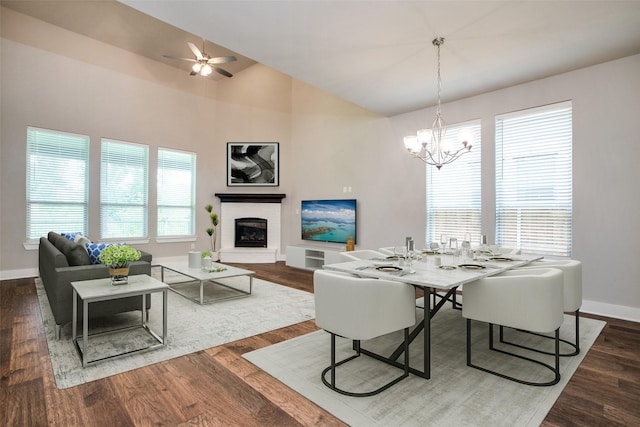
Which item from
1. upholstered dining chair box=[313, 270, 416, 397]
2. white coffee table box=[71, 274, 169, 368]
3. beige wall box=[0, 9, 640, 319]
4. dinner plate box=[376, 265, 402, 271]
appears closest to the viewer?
upholstered dining chair box=[313, 270, 416, 397]

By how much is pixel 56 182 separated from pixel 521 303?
709 cm

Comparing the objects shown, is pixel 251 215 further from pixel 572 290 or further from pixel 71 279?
pixel 572 290

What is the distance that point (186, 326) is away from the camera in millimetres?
3402

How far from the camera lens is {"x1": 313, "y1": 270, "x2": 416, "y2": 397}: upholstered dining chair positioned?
2115 millimetres

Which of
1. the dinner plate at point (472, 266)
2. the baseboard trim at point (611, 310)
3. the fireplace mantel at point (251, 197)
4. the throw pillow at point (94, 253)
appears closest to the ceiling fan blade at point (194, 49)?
the fireplace mantel at point (251, 197)

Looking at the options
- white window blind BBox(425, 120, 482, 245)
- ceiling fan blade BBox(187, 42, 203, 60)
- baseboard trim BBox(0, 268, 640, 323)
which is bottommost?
baseboard trim BBox(0, 268, 640, 323)

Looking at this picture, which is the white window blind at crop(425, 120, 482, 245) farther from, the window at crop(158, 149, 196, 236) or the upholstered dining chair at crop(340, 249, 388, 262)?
the window at crop(158, 149, 196, 236)

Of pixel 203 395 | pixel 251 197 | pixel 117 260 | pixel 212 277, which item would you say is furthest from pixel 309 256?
pixel 203 395

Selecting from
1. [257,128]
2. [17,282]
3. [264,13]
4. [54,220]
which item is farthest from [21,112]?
[264,13]

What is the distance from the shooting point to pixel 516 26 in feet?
10.2

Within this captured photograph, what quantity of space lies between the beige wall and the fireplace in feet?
1.77

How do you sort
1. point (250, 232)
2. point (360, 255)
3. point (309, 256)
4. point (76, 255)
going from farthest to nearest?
1. point (250, 232)
2. point (309, 256)
3. point (360, 255)
4. point (76, 255)

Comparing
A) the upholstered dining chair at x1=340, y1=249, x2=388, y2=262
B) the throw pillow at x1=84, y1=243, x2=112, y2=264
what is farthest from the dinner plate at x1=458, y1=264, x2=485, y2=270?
the throw pillow at x1=84, y1=243, x2=112, y2=264

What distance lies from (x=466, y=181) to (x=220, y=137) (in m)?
5.54
